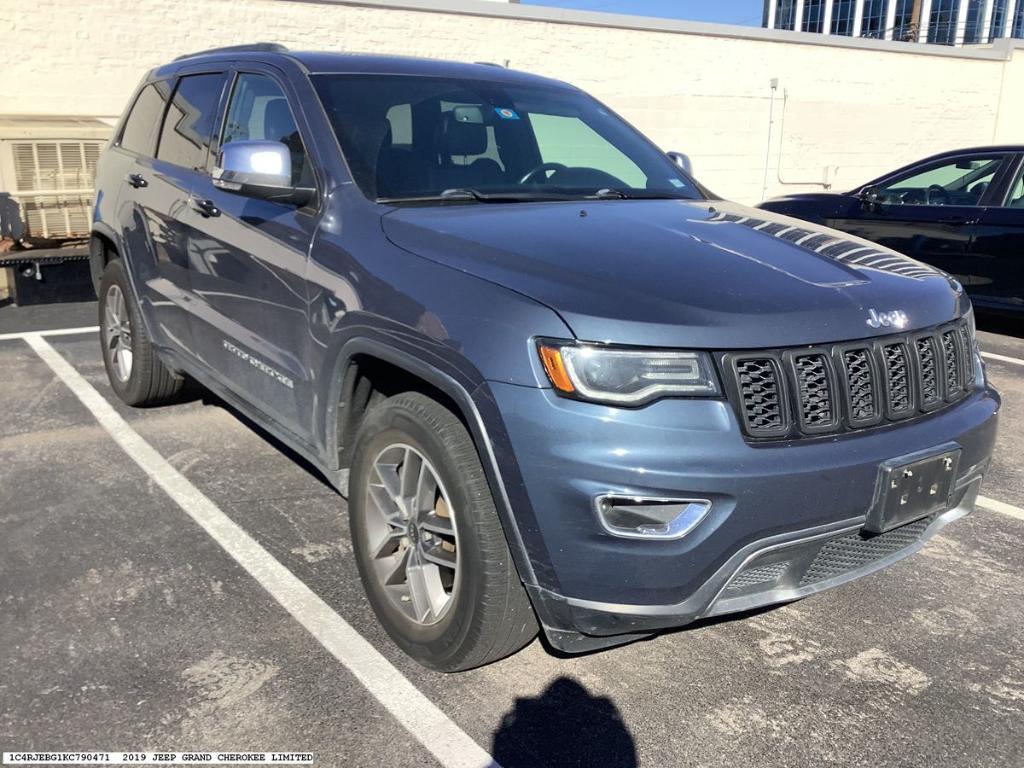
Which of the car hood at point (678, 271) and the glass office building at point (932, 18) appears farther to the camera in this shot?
the glass office building at point (932, 18)

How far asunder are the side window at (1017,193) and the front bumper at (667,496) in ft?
20.7

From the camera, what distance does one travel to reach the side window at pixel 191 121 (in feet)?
14.4

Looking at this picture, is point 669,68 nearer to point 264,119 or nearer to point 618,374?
point 264,119

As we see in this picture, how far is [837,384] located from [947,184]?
6.76 m

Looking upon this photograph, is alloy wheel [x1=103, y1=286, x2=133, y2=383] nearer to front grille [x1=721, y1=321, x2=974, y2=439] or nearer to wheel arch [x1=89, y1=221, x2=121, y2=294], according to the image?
wheel arch [x1=89, y1=221, x2=121, y2=294]

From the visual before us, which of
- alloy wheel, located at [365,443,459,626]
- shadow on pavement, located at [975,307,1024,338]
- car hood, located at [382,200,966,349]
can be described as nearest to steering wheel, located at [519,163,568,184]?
car hood, located at [382,200,966,349]

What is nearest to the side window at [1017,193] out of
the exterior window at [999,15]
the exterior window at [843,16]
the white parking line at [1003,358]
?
the white parking line at [1003,358]

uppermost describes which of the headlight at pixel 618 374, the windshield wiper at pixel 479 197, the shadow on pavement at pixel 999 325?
the windshield wiper at pixel 479 197

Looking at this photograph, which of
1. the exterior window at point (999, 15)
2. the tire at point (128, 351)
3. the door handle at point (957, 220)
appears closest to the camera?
the tire at point (128, 351)

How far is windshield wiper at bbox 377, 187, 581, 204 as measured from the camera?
3.39 m

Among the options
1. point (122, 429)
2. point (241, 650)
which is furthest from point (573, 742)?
point (122, 429)

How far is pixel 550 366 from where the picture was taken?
2.43m

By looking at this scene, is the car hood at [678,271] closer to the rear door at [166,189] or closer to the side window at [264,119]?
the side window at [264,119]

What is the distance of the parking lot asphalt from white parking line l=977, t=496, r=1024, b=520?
71 millimetres
